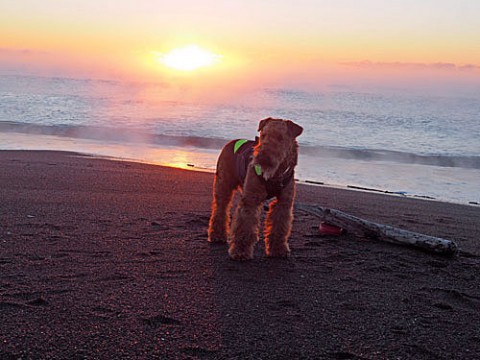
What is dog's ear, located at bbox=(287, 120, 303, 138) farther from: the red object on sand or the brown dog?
the red object on sand

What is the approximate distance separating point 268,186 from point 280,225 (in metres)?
0.52

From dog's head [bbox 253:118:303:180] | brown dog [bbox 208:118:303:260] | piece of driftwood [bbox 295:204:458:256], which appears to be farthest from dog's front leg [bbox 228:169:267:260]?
piece of driftwood [bbox 295:204:458:256]

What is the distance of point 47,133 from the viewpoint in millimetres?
19547

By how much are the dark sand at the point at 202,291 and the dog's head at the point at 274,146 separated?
1006 millimetres

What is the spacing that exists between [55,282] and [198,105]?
106ft

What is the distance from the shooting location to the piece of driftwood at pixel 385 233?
18.3 feet

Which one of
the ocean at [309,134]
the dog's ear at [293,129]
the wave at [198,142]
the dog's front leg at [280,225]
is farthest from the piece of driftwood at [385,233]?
the wave at [198,142]

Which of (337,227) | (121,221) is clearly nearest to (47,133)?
(121,221)

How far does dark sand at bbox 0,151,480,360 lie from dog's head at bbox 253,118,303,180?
3.30ft

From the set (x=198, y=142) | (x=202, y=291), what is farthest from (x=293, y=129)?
(x=198, y=142)

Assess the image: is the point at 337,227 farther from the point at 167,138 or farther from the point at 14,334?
the point at 167,138

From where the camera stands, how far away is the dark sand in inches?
131

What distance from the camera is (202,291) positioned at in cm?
428

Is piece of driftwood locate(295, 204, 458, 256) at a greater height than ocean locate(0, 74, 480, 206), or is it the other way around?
ocean locate(0, 74, 480, 206)
